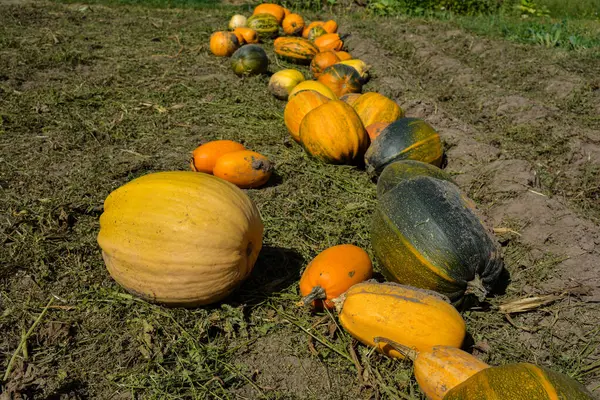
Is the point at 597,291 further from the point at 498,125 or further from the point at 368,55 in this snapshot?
the point at 368,55

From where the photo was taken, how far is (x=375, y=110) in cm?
599

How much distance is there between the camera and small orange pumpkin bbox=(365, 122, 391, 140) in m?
5.61

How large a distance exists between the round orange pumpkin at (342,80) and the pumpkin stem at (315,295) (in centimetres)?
493

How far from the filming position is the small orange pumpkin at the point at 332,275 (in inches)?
129

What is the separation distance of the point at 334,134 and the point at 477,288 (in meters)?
2.53

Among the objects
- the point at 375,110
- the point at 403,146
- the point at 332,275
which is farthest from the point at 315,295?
the point at 375,110

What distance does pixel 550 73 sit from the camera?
8.85m

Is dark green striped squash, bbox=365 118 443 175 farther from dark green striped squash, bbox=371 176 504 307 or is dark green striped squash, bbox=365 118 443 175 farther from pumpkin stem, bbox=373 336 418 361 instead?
pumpkin stem, bbox=373 336 418 361

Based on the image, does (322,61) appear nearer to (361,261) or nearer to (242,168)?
(242,168)

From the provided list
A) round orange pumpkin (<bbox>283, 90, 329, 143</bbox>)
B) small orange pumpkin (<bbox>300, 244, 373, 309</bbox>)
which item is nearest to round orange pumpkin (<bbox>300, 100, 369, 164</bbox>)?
round orange pumpkin (<bbox>283, 90, 329, 143</bbox>)

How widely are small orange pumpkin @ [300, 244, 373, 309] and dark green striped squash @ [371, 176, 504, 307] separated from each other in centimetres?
24

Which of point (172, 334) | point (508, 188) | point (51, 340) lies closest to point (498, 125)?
point (508, 188)

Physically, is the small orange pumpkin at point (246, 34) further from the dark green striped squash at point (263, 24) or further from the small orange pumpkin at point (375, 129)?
the small orange pumpkin at point (375, 129)

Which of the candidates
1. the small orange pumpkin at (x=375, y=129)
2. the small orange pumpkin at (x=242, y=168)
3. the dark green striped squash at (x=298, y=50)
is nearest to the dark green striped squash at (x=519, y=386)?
the small orange pumpkin at (x=242, y=168)
